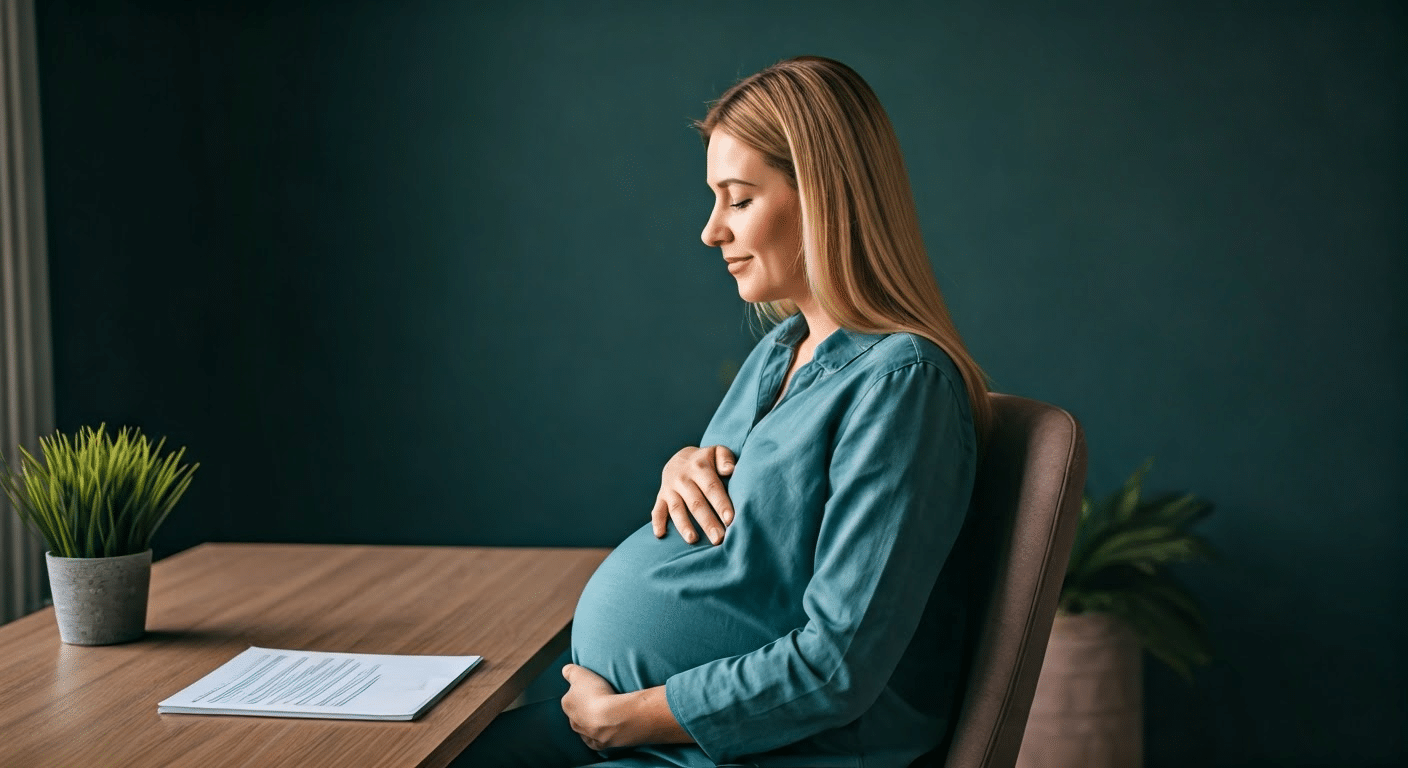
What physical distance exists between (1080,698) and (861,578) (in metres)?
1.85

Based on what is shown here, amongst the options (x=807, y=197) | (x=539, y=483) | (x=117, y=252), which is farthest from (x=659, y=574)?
(x=117, y=252)

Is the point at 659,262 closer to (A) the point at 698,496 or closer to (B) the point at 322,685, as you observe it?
(A) the point at 698,496

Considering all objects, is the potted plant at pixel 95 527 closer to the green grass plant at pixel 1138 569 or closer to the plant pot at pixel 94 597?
the plant pot at pixel 94 597

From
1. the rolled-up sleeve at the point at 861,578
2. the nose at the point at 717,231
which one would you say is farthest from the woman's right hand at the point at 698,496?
the nose at the point at 717,231

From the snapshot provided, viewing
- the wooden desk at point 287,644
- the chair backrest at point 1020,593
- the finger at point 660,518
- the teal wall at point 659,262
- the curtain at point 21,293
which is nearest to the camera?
the wooden desk at point 287,644

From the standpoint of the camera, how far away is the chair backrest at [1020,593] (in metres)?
1.26

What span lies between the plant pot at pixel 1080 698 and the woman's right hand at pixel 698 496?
5.23 feet

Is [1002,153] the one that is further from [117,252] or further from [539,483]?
[117,252]

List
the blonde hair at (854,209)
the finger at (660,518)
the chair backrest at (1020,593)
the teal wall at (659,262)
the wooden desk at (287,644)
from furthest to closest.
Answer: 1. the teal wall at (659,262)
2. the finger at (660,518)
3. the blonde hair at (854,209)
4. the chair backrest at (1020,593)
5. the wooden desk at (287,644)

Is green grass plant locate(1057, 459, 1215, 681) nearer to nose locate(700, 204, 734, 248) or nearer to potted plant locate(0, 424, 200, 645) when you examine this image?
nose locate(700, 204, 734, 248)

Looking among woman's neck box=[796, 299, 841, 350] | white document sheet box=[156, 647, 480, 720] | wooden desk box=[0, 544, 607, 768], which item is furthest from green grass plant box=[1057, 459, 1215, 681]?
white document sheet box=[156, 647, 480, 720]

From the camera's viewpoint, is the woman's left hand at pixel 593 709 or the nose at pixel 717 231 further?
the nose at pixel 717 231

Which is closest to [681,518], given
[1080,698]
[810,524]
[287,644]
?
[810,524]

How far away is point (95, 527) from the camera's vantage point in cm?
145
